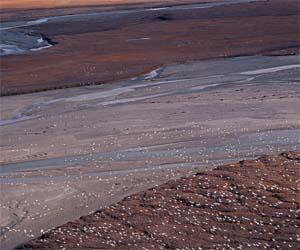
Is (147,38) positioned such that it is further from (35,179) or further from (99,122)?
(35,179)

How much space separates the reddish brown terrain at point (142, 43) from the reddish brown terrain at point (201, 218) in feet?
47.8

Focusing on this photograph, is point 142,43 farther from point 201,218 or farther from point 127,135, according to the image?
point 201,218

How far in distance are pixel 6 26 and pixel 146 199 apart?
44215mm

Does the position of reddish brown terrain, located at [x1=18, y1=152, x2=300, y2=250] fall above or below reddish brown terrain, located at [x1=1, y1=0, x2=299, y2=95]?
above

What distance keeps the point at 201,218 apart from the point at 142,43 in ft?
94.0

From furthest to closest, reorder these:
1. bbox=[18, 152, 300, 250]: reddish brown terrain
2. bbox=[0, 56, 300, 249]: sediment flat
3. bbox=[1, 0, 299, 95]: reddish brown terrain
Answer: bbox=[1, 0, 299, 95]: reddish brown terrain → bbox=[0, 56, 300, 249]: sediment flat → bbox=[18, 152, 300, 250]: reddish brown terrain

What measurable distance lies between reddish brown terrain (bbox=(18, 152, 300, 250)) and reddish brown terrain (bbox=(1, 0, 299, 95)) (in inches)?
573

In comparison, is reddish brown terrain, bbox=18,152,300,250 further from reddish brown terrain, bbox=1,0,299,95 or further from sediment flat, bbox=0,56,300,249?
reddish brown terrain, bbox=1,0,299,95

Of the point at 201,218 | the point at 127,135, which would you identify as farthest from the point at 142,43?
the point at 201,218

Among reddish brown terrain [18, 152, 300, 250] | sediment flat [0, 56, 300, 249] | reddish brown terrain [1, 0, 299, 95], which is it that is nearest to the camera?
reddish brown terrain [18, 152, 300, 250]

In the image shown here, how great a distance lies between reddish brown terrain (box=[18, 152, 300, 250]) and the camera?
12039mm

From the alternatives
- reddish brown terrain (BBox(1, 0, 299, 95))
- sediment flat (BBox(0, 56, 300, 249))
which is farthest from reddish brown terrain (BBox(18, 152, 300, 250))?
reddish brown terrain (BBox(1, 0, 299, 95))

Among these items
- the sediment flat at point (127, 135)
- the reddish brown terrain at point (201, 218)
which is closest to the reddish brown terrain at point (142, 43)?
the sediment flat at point (127, 135)

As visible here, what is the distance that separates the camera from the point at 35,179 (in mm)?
16672
